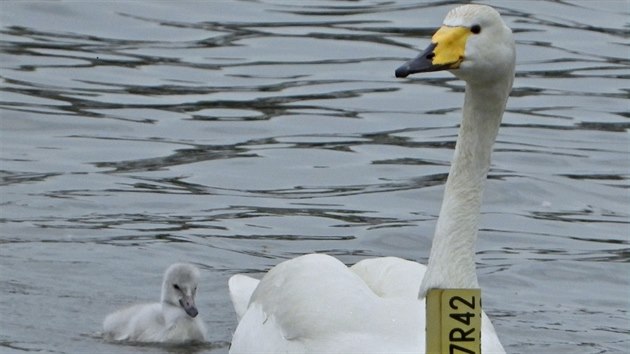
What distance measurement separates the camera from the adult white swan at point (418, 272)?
654 cm

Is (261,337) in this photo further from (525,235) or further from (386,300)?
(525,235)

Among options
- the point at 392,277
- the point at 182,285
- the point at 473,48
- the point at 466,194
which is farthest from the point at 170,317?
the point at 473,48

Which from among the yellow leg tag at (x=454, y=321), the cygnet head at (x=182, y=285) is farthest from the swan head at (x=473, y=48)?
the cygnet head at (x=182, y=285)

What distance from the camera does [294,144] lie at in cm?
1316

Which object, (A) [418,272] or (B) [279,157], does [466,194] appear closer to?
(A) [418,272]

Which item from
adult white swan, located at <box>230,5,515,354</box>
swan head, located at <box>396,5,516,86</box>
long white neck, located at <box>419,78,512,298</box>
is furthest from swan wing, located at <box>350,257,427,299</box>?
swan head, located at <box>396,5,516,86</box>

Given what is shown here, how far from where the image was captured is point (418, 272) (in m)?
7.67

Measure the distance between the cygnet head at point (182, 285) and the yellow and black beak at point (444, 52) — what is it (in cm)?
301

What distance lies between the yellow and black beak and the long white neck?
0.27 metres

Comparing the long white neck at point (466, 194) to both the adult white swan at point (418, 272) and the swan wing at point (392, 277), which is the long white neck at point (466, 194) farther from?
the swan wing at point (392, 277)

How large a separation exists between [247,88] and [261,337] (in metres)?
7.12

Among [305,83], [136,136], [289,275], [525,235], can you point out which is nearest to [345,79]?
[305,83]

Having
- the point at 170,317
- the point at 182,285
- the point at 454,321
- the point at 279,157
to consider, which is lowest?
the point at 170,317

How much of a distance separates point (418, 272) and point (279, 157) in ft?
16.9
